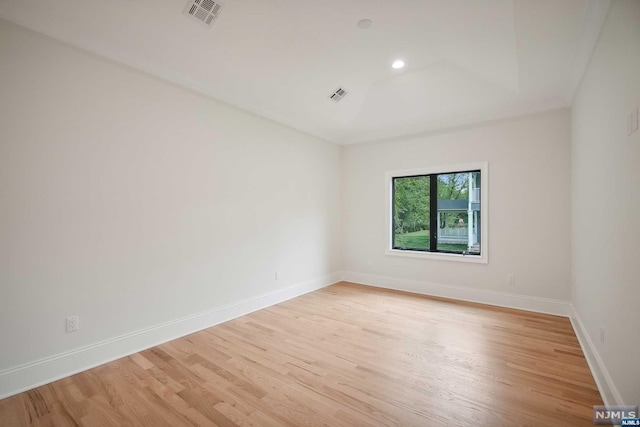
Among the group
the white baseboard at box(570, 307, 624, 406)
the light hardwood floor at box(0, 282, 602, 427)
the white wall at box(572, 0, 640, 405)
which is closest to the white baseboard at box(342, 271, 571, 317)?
the light hardwood floor at box(0, 282, 602, 427)

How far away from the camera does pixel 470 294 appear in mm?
4148

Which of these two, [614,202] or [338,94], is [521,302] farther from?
[338,94]

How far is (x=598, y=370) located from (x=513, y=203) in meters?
2.27

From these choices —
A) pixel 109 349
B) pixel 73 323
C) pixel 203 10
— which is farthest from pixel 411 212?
pixel 73 323

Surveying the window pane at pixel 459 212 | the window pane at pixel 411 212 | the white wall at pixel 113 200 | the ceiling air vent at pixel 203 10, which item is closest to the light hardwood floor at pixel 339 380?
the white wall at pixel 113 200

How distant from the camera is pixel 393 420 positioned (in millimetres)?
1715

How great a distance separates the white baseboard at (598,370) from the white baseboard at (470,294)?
0.61m

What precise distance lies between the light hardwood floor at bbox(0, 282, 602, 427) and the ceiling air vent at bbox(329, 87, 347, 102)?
3.02m

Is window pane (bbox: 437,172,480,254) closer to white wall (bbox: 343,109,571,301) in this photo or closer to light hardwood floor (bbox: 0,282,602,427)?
white wall (bbox: 343,109,571,301)

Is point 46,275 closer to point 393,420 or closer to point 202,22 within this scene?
point 202,22

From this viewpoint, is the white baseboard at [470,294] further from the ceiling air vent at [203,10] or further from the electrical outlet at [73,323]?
the ceiling air vent at [203,10]

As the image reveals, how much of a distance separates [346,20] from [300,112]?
1.73m

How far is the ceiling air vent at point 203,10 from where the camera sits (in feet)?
7.50

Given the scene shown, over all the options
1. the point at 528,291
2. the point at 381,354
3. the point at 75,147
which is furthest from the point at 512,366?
the point at 75,147
